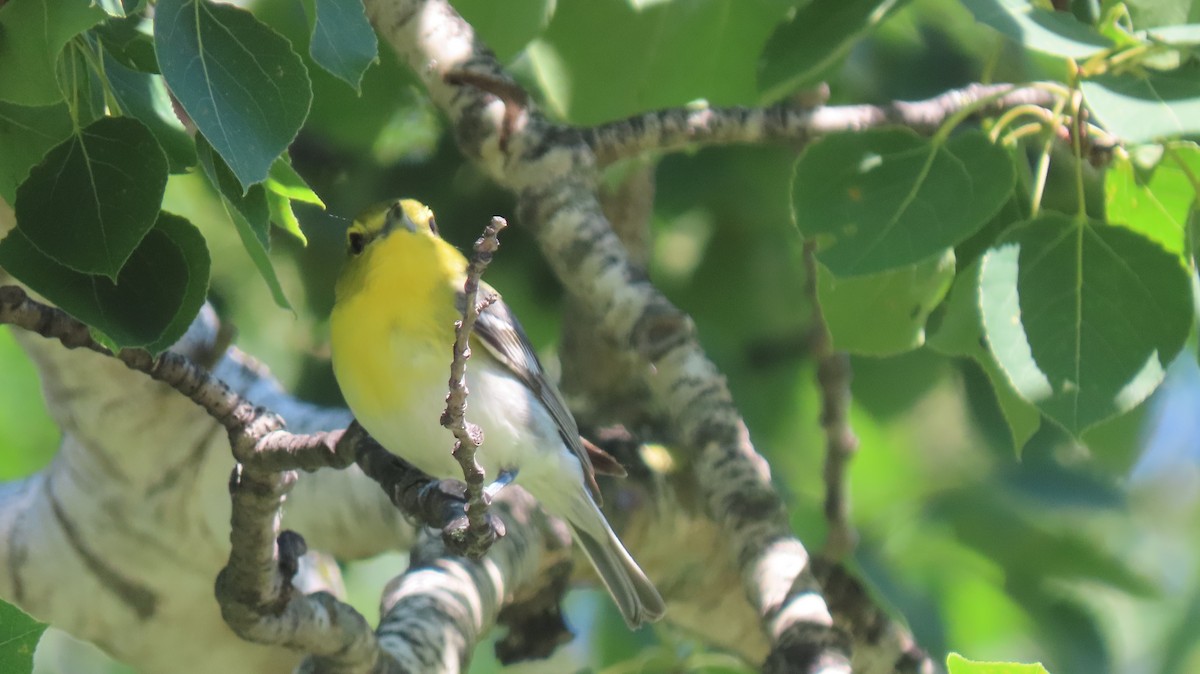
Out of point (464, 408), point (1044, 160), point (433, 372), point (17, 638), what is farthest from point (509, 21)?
point (17, 638)

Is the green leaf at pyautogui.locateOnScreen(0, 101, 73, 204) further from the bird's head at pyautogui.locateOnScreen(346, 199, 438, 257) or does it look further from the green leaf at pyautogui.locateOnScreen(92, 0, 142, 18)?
the bird's head at pyautogui.locateOnScreen(346, 199, 438, 257)

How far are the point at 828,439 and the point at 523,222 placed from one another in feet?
4.45

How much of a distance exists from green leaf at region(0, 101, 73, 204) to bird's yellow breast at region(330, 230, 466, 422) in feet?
3.03

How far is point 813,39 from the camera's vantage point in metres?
2.65

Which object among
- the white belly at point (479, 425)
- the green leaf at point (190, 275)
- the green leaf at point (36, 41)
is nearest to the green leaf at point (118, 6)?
the green leaf at point (36, 41)

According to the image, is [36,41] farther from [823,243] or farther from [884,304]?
[884,304]

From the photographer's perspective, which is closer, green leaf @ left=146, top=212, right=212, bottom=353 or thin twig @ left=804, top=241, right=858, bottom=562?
green leaf @ left=146, top=212, right=212, bottom=353

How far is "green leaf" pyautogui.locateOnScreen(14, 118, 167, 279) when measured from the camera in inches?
66.4

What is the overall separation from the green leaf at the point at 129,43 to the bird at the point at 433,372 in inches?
34.8

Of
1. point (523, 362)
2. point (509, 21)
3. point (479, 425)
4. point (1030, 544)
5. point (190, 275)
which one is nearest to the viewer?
point (190, 275)

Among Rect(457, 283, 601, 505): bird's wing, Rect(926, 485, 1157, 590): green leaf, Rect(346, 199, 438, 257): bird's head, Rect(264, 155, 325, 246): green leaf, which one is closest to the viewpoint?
Rect(264, 155, 325, 246): green leaf

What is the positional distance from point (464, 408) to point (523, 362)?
4.20ft

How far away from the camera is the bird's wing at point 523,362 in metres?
2.84

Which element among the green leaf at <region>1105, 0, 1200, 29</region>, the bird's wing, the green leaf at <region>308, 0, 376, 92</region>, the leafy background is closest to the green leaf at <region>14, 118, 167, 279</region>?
the leafy background
